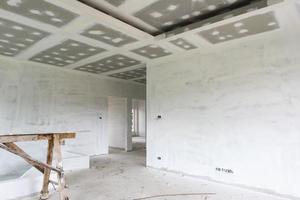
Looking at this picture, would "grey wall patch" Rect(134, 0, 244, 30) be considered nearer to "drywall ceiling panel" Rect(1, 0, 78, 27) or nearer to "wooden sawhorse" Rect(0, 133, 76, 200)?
"drywall ceiling panel" Rect(1, 0, 78, 27)

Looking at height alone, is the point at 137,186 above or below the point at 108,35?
below

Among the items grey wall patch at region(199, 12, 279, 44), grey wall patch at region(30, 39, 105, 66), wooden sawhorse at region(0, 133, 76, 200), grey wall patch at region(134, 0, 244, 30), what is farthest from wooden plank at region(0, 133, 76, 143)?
grey wall patch at region(199, 12, 279, 44)

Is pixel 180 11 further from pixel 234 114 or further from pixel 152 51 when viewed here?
pixel 234 114

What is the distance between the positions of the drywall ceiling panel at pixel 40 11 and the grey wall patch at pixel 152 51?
1.83 meters

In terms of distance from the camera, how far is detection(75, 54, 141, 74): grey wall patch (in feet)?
18.2

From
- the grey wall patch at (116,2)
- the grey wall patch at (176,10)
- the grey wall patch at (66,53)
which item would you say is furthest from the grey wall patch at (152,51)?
the grey wall patch at (116,2)

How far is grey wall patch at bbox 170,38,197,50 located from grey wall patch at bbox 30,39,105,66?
67.9 inches

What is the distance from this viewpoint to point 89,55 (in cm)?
531

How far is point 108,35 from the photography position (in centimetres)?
403

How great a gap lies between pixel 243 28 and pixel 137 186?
3.55m

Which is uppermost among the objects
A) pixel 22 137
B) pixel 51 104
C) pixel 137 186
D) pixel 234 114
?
pixel 51 104

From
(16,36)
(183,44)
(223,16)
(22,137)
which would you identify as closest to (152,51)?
(183,44)

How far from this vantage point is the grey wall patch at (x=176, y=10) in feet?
9.90

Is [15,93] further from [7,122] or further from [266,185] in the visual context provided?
[266,185]
